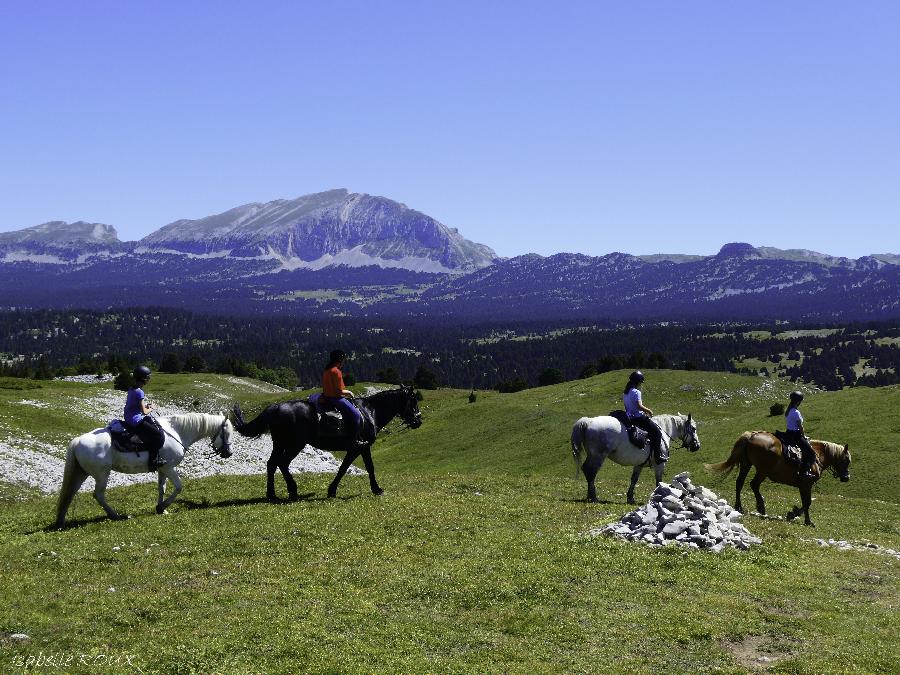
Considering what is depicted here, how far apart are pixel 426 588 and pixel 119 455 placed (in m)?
11.5

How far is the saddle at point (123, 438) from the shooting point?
2300 centimetres

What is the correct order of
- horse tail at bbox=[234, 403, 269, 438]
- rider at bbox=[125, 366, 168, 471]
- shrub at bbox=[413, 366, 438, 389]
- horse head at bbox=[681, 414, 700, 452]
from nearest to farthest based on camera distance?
rider at bbox=[125, 366, 168, 471]
horse tail at bbox=[234, 403, 269, 438]
horse head at bbox=[681, 414, 700, 452]
shrub at bbox=[413, 366, 438, 389]

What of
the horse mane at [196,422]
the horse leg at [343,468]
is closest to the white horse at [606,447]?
the horse leg at [343,468]

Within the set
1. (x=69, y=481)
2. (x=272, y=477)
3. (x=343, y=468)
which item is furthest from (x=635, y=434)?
(x=69, y=481)

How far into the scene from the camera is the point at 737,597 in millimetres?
17234

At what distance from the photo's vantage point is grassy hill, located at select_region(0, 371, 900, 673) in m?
13.8

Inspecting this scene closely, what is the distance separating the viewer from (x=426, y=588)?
681 inches

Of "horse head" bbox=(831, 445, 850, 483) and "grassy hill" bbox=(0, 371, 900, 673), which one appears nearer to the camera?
"grassy hill" bbox=(0, 371, 900, 673)

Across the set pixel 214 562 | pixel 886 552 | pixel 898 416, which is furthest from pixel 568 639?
pixel 898 416

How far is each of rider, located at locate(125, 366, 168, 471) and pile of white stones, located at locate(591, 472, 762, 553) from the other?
13.9 meters

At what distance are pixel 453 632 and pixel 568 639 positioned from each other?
2283 millimetres

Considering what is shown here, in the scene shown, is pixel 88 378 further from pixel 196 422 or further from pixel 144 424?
pixel 144 424

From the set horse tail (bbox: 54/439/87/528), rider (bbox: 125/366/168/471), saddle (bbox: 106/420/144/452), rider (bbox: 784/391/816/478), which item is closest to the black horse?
rider (bbox: 125/366/168/471)

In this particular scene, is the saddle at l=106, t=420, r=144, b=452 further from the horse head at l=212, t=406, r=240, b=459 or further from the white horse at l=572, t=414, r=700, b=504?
the white horse at l=572, t=414, r=700, b=504
